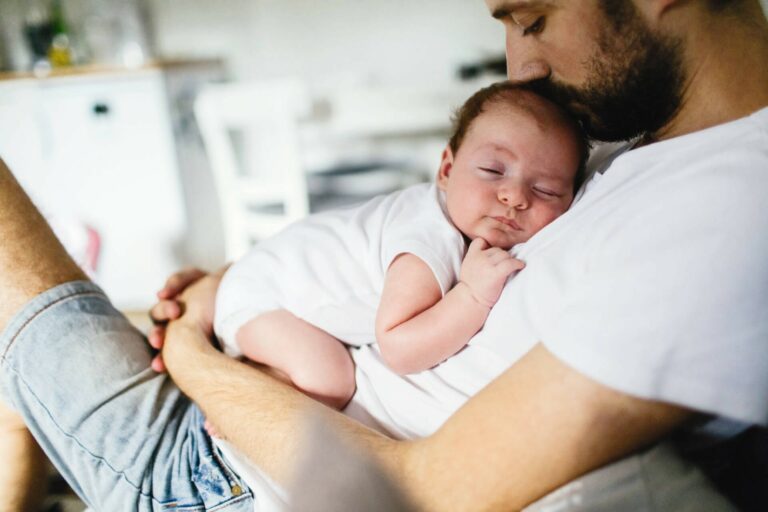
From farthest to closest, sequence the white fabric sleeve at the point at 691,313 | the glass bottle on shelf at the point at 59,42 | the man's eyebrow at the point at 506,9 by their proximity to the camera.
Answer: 1. the glass bottle on shelf at the point at 59,42
2. the man's eyebrow at the point at 506,9
3. the white fabric sleeve at the point at 691,313

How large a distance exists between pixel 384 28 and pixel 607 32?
3.45m

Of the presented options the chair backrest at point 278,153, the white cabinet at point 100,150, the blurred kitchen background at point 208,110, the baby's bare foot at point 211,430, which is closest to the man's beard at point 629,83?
the baby's bare foot at point 211,430

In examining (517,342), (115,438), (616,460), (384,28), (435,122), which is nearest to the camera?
(616,460)

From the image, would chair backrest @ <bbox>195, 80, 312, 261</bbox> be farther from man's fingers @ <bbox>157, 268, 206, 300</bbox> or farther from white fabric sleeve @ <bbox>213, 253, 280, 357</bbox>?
white fabric sleeve @ <bbox>213, 253, 280, 357</bbox>

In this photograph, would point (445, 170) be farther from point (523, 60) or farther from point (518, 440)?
point (518, 440)

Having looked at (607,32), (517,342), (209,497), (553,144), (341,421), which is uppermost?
(607,32)

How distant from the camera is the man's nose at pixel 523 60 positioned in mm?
866

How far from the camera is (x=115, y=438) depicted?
0.81 m

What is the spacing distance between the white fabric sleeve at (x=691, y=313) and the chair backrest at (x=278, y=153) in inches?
74.4

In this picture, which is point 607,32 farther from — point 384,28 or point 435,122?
point 384,28

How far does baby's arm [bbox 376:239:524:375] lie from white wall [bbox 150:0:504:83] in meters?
3.36

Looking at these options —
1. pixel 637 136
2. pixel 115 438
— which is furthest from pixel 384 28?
pixel 115 438

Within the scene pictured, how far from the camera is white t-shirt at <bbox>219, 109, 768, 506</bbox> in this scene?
0.51 m

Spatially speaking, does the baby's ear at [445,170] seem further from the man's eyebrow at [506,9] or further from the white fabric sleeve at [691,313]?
the white fabric sleeve at [691,313]
